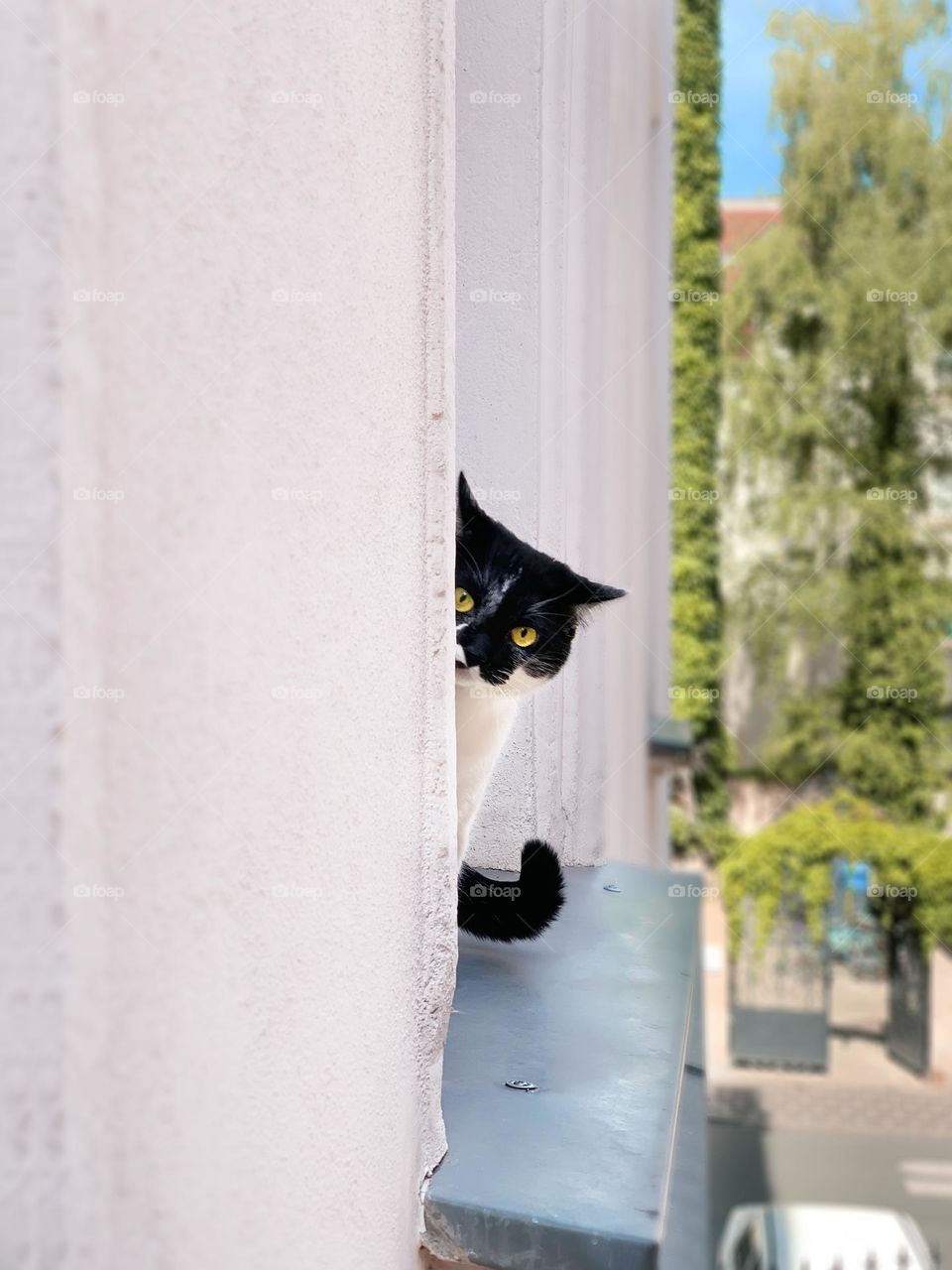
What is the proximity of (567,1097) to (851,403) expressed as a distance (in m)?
9.06

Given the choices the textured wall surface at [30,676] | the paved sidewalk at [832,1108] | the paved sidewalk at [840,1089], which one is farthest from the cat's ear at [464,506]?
the paved sidewalk at [832,1108]

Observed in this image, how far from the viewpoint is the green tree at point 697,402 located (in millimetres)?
8289

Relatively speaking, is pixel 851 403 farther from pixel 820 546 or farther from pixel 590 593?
pixel 590 593

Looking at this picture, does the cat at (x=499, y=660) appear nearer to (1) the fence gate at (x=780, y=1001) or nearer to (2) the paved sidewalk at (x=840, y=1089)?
(2) the paved sidewalk at (x=840, y=1089)

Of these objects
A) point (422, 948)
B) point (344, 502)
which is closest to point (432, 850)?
point (422, 948)

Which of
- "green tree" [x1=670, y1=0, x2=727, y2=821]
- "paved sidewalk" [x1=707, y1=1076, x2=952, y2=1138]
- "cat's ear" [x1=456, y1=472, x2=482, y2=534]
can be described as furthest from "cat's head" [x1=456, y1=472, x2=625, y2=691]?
"green tree" [x1=670, y1=0, x2=727, y2=821]

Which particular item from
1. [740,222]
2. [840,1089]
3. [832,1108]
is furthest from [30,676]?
[740,222]

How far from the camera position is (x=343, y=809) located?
0.70m

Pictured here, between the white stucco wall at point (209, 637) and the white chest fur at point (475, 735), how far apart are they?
18.6 inches

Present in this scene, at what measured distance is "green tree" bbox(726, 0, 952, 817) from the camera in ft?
27.4

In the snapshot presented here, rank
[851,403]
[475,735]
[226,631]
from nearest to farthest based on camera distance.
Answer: [226,631] → [475,735] → [851,403]

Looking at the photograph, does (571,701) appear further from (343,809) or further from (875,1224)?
(875,1224)

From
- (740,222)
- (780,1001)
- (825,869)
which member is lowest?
(780,1001)

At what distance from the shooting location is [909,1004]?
715cm
